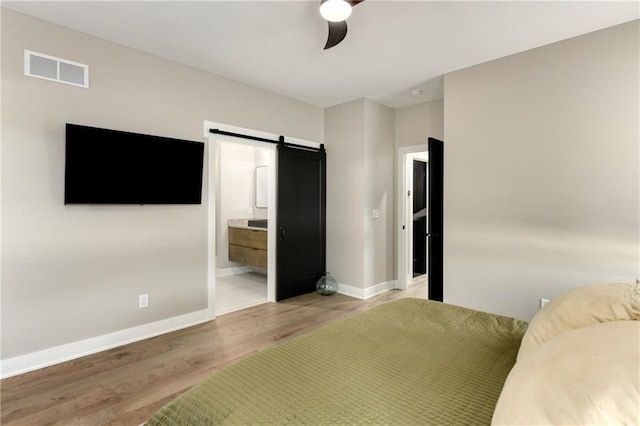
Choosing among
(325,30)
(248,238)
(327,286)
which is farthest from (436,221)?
(248,238)

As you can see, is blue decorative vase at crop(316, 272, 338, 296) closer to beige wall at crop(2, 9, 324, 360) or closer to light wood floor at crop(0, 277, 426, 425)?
light wood floor at crop(0, 277, 426, 425)

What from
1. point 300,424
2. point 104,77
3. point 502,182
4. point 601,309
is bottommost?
point 300,424

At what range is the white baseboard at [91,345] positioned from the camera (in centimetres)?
246

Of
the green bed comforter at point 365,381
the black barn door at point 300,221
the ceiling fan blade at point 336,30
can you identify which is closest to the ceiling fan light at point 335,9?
the ceiling fan blade at point 336,30

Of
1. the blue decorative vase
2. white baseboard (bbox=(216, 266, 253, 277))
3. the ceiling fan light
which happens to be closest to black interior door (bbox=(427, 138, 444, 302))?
the blue decorative vase

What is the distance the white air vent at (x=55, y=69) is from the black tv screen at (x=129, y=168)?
0.40 m

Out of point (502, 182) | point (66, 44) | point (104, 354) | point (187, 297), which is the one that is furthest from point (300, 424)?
point (66, 44)

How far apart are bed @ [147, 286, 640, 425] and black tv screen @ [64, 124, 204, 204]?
2.31 metres

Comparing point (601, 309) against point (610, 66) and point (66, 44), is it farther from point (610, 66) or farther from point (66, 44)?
point (66, 44)

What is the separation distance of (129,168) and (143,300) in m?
1.26

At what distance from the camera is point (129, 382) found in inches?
92.0

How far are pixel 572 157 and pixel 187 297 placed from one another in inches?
155

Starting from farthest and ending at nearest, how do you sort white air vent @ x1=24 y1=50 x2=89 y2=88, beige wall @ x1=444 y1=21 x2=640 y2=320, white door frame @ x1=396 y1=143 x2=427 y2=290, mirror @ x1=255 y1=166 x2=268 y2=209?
mirror @ x1=255 y1=166 x2=268 y2=209 < white door frame @ x1=396 y1=143 x2=427 y2=290 < beige wall @ x1=444 y1=21 x2=640 y2=320 < white air vent @ x1=24 y1=50 x2=89 y2=88

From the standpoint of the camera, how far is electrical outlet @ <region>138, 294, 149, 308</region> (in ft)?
10.2
